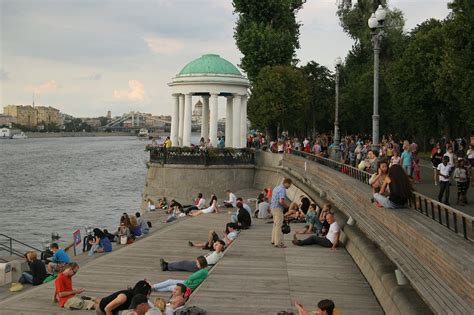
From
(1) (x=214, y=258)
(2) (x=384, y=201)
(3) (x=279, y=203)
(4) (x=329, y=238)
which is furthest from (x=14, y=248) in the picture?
(2) (x=384, y=201)

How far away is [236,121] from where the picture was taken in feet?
126

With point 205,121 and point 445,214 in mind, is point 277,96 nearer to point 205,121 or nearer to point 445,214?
point 205,121

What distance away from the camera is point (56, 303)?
37.1 feet

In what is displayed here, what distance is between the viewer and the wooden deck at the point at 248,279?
9.94m

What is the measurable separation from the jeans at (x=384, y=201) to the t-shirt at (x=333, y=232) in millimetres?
3681

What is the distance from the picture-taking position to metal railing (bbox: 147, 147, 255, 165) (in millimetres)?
34625

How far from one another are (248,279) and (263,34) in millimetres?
35905

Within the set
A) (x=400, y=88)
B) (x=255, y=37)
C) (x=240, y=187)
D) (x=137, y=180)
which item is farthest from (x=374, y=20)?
(x=137, y=180)

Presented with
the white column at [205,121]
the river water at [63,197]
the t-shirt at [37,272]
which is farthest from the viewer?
the white column at [205,121]

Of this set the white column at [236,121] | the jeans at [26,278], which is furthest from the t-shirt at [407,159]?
the white column at [236,121]

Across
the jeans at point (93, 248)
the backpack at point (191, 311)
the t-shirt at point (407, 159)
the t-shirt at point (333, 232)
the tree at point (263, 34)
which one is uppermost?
the tree at point (263, 34)

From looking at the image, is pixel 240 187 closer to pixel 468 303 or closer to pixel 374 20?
pixel 374 20

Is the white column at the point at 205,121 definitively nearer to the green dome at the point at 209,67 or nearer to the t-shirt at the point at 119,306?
the green dome at the point at 209,67

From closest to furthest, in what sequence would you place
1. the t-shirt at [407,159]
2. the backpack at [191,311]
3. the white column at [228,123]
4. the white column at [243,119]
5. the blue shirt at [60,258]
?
the backpack at [191,311]
the blue shirt at [60,258]
the t-shirt at [407,159]
the white column at [243,119]
the white column at [228,123]
